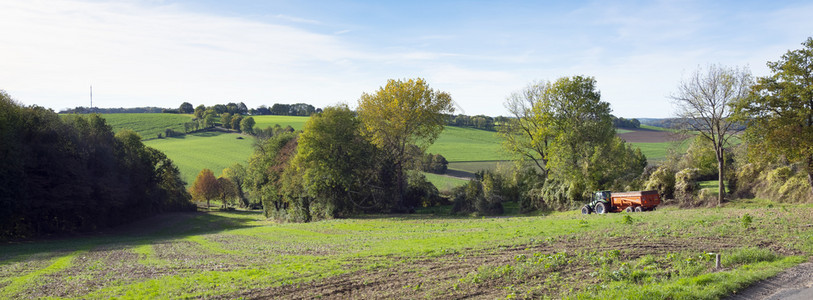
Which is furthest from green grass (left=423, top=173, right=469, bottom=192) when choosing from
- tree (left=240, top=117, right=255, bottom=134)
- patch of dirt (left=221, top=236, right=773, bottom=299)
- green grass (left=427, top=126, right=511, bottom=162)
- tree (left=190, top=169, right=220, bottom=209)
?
tree (left=240, top=117, right=255, bottom=134)

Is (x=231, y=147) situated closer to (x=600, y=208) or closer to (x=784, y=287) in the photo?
(x=600, y=208)

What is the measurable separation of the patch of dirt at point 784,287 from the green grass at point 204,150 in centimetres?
8539

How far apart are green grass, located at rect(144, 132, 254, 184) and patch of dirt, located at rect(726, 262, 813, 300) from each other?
85.4 m

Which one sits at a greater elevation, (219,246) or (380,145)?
(380,145)

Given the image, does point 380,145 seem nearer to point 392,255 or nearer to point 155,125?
point 392,255

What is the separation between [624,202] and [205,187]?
7085 cm

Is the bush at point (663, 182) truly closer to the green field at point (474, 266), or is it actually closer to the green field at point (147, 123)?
the green field at point (474, 266)

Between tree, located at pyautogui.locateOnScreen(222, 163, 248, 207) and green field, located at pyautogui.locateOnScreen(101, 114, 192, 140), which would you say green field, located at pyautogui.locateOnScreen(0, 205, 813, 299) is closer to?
→ tree, located at pyautogui.locateOnScreen(222, 163, 248, 207)

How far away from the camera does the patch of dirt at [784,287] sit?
34.0 feet

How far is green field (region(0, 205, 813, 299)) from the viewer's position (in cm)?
1173

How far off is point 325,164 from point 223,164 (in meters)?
58.0

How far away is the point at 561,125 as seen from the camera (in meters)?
45.8

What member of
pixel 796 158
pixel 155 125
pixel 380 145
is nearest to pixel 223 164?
pixel 155 125

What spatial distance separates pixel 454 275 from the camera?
1371 cm
